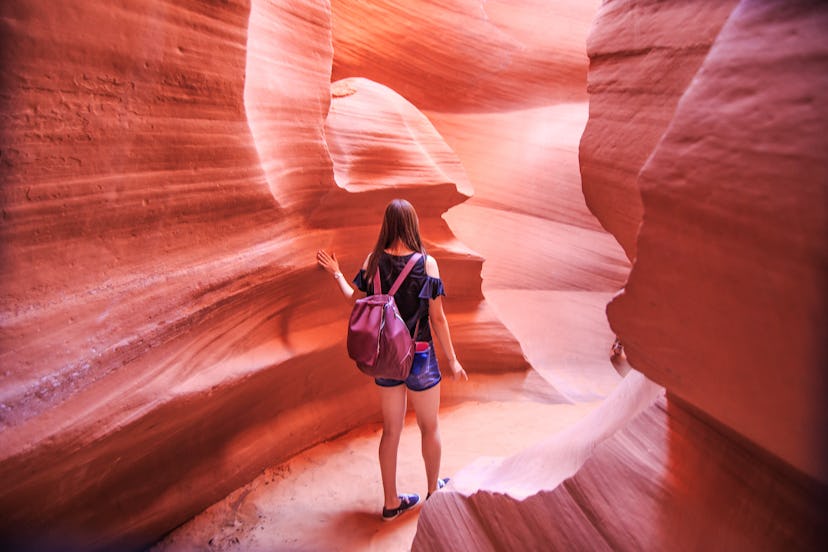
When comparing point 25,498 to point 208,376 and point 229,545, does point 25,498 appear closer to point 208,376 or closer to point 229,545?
point 208,376

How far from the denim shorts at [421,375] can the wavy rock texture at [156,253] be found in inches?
36.9

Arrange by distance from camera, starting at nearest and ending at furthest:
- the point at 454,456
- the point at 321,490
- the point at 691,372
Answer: the point at 691,372 < the point at 321,490 < the point at 454,456

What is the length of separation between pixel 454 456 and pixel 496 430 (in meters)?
0.59

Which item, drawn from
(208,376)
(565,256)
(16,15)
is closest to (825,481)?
(208,376)

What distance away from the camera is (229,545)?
3.28m

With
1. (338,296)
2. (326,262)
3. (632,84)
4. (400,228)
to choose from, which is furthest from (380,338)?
(632,84)

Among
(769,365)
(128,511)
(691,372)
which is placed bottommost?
(128,511)

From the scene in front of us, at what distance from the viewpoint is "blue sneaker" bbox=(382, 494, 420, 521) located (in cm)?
350

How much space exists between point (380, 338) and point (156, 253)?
4.08 feet

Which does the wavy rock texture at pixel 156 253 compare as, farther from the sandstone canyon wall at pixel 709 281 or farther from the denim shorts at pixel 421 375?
the sandstone canyon wall at pixel 709 281

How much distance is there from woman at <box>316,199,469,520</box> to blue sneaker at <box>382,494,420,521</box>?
0.11m

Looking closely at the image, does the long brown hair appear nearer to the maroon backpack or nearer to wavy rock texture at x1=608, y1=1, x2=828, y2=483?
the maroon backpack

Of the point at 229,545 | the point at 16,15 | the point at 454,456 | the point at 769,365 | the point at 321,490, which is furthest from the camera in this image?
the point at 454,456

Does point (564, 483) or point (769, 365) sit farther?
point (564, 483)
